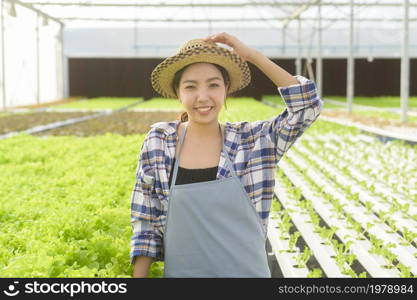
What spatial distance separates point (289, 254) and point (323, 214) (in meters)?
1.41

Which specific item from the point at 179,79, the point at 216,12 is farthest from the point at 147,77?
the point at 179,79

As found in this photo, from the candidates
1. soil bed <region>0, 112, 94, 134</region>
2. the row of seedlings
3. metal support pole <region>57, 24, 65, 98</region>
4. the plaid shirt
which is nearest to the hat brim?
the plaid shirt

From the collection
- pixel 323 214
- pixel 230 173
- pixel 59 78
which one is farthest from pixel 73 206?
pixel 59 78

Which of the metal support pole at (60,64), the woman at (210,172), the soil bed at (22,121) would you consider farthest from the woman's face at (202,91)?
the metal support pole at (60,64)

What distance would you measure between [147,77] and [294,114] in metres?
32.1

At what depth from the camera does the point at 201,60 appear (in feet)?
7.79

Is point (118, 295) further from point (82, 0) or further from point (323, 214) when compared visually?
point (82, 0)

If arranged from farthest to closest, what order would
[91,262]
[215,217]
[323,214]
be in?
[323,214] → [91,262] → [215,217]

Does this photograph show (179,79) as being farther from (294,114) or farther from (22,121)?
(22,121)

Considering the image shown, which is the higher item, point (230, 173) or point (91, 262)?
point (230, 173)

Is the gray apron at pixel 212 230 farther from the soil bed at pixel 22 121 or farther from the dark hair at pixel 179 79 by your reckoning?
the soil bed at pixel 22 121

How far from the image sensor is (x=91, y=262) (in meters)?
2.71

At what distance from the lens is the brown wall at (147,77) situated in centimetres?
3406

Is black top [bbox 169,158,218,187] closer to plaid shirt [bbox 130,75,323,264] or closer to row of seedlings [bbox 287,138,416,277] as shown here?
plaid shirt [bbox 130,75,323,264]
